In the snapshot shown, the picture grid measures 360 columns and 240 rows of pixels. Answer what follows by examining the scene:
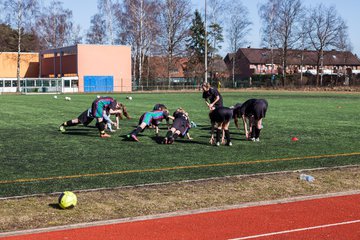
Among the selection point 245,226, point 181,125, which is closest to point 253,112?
point 181,125

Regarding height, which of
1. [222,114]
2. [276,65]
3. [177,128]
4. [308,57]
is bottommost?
[177,128]

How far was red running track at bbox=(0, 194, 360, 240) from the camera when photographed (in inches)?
263

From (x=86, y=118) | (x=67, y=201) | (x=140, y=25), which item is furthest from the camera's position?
(x=140, y=25)

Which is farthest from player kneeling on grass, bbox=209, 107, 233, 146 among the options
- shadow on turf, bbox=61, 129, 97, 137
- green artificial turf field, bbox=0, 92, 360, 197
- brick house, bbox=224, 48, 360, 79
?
brick house, bbox=224, 48, 360, 79

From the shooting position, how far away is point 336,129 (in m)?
19.1

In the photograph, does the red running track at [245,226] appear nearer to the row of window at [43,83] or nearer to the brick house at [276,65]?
the row of window at [43,83]

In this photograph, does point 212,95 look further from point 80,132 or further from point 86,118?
point 80,132

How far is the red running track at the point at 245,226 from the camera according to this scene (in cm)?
668

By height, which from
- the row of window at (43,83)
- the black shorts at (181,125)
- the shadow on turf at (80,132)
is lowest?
the shadow on turf at (80,132)

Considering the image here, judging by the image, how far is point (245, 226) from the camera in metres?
7.12

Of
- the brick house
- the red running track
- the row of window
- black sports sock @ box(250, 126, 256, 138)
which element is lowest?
the red running track

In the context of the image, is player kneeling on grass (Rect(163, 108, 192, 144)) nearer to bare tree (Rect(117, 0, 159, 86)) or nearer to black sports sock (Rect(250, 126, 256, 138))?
black sports sock (Rect(250, 126, 256, 138))

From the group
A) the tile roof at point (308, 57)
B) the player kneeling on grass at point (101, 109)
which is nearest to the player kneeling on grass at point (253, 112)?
the player kneeling on grass at point (101, 109)

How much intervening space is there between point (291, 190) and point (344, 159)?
12.2 feet
